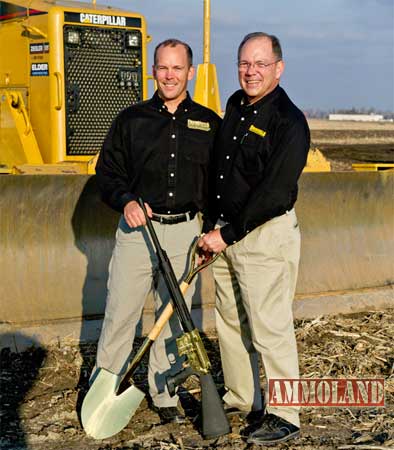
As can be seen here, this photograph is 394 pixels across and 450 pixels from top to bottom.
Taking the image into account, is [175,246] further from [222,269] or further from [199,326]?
[199,326]

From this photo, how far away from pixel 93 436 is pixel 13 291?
A: 2.03 metres

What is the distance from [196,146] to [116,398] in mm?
1404

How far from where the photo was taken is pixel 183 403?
526cm

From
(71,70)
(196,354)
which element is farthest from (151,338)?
(71,70)

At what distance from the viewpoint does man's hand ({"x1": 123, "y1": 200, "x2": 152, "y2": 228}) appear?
4668 mm

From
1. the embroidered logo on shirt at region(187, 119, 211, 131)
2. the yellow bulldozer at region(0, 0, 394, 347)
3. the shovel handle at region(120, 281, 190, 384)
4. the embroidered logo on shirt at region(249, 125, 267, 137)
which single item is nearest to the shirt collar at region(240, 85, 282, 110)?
the embroidered logo on shirt at region(249, 125, 267, 137)

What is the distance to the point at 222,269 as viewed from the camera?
16.1ft

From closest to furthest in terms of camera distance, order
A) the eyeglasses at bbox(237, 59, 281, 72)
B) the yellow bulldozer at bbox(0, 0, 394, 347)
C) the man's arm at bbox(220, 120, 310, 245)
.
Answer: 1. the man's arm at bbox(220, 120, 310, 245)
2. the eyeglasses at bbox(237, 59, 281, 72)
3. the yellow bulldozer at bbox(0, 0, 394, 347)

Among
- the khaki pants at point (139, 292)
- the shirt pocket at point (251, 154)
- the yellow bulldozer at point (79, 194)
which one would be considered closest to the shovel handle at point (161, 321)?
the khaki pants at point (139, 292)

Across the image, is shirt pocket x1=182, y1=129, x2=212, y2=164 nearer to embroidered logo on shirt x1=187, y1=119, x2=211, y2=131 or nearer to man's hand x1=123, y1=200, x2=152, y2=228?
embroidered logo on shirt x1=187, y1=119, x2=211, y2=131

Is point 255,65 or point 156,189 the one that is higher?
point 255,65

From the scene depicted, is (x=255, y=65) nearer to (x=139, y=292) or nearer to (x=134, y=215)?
(x=134, y=215)

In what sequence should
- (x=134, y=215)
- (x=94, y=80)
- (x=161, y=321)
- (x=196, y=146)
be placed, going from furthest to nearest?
(x=94, y=80), (x=196, y=146), (x=161, y=321), (x=134, y=215)

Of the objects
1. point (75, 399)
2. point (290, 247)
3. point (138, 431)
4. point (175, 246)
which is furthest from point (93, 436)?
point (290, 247)
